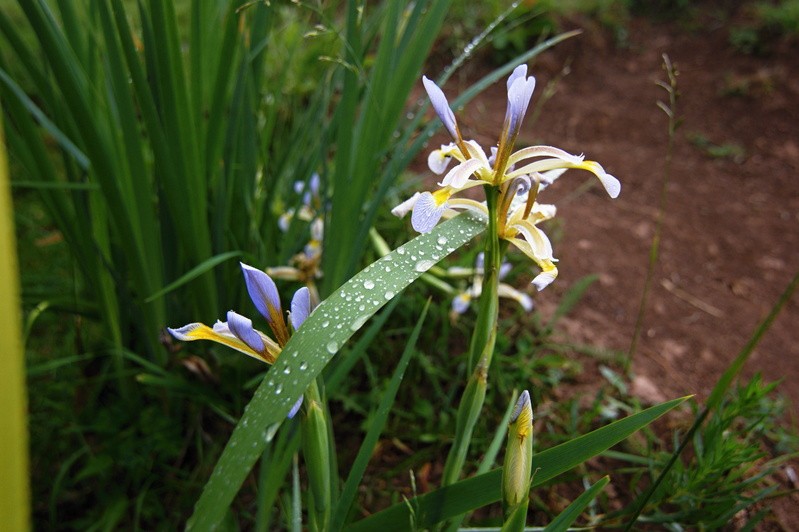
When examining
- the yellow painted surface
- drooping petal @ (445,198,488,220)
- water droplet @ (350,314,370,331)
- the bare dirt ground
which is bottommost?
the bare dirt ground

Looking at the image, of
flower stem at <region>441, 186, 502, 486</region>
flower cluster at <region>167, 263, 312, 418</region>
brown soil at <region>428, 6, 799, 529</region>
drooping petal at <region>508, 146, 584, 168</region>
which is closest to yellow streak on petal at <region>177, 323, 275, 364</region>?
flower cluster at <region>167, 263, 312, 418</region>

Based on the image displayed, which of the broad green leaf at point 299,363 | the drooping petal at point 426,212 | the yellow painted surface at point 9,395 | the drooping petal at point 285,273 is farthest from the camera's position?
the drooping petal at point 285,273

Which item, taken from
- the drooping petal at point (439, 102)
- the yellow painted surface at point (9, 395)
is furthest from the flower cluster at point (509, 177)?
the yellow painted surface at point (9, 395)

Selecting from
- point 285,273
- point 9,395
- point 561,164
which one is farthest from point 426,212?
point 285,273

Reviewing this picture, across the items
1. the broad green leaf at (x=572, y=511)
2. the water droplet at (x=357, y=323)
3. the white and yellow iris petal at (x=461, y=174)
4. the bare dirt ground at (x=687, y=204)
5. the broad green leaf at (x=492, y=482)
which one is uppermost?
the white and yellow iris petal at (x=461, y=174)

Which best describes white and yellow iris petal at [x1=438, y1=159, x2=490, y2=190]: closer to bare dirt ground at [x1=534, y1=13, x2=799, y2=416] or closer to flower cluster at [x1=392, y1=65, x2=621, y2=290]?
flower cluster at [x1=392, y1=65, x2=621, y2=290]

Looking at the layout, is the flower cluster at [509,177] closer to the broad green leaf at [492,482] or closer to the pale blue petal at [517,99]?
the pale blue petal at [517,99]

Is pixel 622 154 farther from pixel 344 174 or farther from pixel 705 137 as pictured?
pixel 344 174

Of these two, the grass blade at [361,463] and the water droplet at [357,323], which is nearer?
the water droplet at [357,323]
